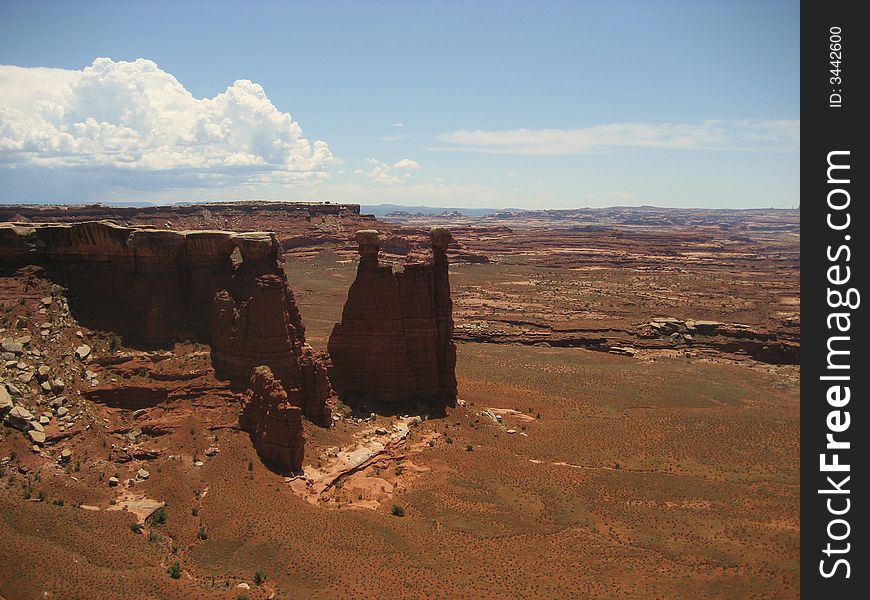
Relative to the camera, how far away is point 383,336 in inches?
1494

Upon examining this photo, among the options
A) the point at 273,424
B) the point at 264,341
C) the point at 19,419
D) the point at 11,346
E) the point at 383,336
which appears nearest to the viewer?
the point at 19,419

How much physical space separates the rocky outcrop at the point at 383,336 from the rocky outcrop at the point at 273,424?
9174 millimetres

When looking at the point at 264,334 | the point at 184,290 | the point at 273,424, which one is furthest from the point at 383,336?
the point at 273,424

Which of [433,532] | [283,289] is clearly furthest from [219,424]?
[433,532]

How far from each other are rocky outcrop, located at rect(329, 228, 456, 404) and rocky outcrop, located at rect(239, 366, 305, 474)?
9.17 m

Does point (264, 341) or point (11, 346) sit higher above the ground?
point (11, 346)

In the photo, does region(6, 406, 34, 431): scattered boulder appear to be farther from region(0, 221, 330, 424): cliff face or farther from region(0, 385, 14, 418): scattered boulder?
region(0, 221, 330, 424): cliff face

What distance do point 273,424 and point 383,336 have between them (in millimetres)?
11901

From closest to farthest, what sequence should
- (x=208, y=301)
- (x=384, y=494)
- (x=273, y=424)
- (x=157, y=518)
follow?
1. (x=157, y=518)
2. (x=273, y=424)
3. (x=384, y=494)
4. (x=208, y=301)

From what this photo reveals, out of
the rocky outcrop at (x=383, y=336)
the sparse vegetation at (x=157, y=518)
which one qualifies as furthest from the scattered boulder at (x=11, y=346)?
the rocky outcrop at (x=383, y=336)

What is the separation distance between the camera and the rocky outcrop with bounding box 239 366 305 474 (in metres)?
27.2

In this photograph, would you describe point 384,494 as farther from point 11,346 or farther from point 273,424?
point 11,346

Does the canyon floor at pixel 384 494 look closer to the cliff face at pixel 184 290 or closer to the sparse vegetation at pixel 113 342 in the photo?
the sparse vegetation at pixel 113 342

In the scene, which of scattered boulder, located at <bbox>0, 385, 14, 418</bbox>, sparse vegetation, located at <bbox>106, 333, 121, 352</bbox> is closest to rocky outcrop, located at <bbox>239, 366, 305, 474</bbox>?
sparse vegetation, located at <bbox>106, 333, 121, 352</bbox>
